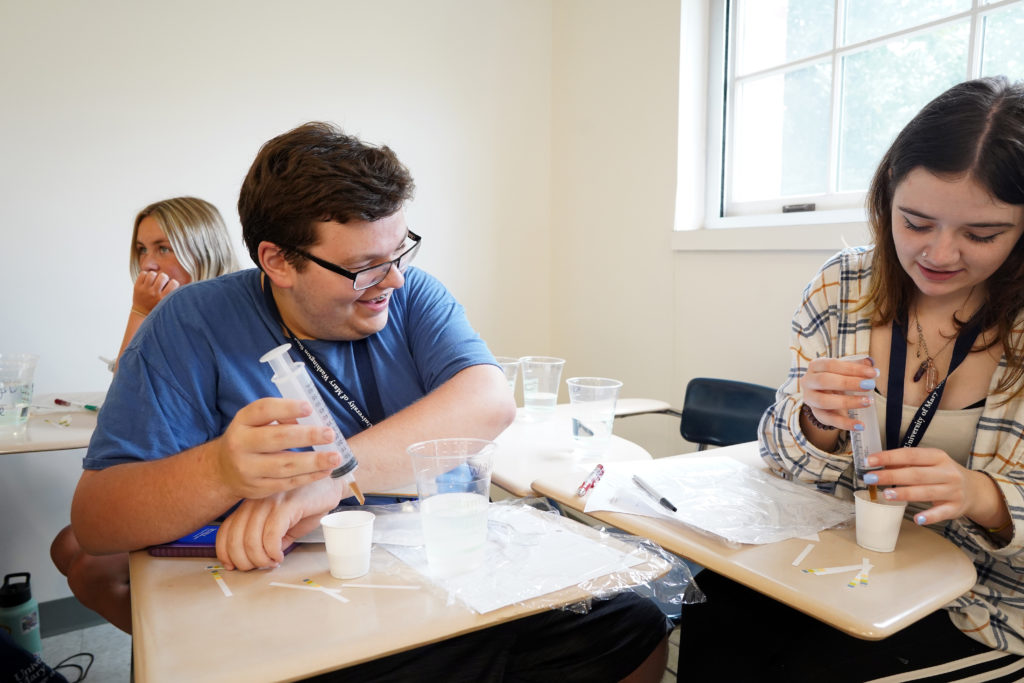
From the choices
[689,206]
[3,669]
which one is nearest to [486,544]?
[3,669]

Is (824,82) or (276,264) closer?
(276,264)

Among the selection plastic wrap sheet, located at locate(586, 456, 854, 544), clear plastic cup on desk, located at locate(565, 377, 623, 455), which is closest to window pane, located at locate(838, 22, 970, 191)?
clear plastic cup on desk, located at locate(565, 377, 623, 455)

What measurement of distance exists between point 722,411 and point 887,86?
1226mm

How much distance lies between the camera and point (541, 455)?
172 centimetres

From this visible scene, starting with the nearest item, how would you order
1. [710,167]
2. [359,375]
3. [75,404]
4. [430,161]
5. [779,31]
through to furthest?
[359,375]
[75,404]
[779,31]
[710,167]
[430,161]

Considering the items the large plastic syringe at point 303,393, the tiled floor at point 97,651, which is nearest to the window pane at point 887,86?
the large plastic syringe at point 303,393

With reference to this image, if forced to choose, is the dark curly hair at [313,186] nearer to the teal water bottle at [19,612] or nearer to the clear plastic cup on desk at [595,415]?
the clear plastic cup on desk at [595,415]

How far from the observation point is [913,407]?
1275 mm

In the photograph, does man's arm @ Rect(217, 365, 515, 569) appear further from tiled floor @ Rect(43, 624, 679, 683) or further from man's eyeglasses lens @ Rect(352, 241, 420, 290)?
tiled floor @ Rect(43, 624, 679, 683)

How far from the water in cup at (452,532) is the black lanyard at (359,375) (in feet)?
1.50

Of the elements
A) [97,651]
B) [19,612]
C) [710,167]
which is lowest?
[97,651]

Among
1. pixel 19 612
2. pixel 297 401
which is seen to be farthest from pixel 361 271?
pixel 19 612

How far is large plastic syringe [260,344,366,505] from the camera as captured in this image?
979mm

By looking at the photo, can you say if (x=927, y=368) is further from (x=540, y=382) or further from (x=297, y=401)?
(x=297, y=401)
